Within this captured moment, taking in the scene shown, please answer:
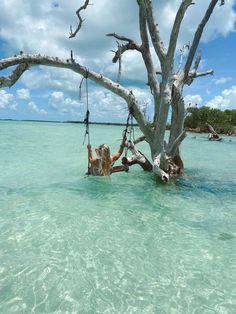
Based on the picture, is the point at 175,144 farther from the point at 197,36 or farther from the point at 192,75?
the point at 197,36

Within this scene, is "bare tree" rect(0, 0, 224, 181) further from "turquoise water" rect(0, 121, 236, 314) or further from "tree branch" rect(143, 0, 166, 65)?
"turquoise water" rect(0, 121, 236, 314)

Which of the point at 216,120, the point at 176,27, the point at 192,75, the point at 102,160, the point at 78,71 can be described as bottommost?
the point at 216,120

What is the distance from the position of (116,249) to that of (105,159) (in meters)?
5.26

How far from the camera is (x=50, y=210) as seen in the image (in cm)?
873

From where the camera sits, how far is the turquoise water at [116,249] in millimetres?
4719

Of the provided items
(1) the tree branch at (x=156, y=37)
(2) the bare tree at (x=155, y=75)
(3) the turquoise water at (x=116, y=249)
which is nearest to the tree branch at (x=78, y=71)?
(2) the bare tree at (x=155, y=75)

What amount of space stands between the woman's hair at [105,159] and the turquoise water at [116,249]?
0.68 meters

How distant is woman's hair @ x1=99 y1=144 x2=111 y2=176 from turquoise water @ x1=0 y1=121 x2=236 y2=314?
68 cm

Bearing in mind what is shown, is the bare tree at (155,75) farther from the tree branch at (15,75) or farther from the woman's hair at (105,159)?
the woman's hair at (105,159)

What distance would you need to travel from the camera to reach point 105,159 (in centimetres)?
1131

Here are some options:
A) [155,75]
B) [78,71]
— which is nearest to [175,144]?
[155,75]

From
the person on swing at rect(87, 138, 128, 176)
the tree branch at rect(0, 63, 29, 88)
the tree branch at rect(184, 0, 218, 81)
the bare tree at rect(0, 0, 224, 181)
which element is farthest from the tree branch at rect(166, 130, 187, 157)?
the tree branch at rect(0, 63, 29, 88)

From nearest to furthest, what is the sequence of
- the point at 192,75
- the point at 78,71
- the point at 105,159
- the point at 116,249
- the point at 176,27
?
the point at 116,249 < the point at 176,27 < the point at 78,71 < the point at 105,159 < the point at 192,75

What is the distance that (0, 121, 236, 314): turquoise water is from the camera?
472 cm
